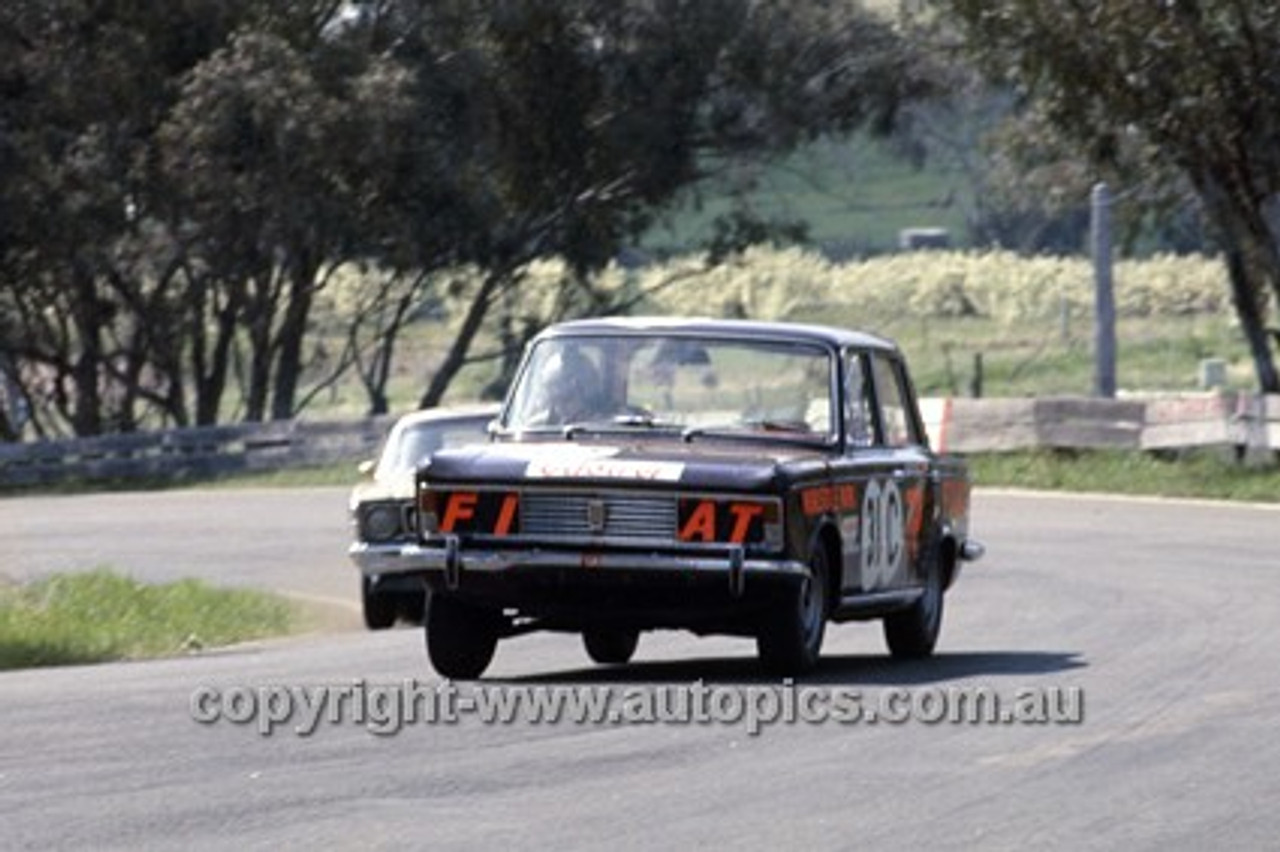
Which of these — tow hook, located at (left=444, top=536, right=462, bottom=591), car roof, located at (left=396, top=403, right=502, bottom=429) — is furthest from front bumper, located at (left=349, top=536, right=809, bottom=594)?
car roof, located at (left=396, top=403, right=502, bottom=429)

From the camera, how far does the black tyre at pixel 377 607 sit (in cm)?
2058

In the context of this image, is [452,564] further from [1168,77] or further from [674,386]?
[1168,77]

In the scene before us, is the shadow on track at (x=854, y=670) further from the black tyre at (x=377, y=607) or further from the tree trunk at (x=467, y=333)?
the tree trunk at (x=467, y=333)

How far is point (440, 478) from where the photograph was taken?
47.1 feet

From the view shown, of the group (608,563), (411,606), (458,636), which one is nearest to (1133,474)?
(411,606)

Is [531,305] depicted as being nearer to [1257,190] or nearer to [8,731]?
[1257,190]

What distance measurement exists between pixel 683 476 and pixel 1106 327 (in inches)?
1121

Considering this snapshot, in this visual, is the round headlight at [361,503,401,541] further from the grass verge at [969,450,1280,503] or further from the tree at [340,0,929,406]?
the tree at [340,0,929,406]

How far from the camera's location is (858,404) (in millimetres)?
15836

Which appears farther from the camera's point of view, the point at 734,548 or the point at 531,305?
the point at 531,305

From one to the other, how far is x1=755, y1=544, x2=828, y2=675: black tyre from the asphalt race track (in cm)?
13

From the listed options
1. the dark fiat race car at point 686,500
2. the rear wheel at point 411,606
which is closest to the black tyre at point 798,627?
the dark fiat race car at point 686,500

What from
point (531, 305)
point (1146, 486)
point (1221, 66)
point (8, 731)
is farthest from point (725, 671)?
point (531, 305)

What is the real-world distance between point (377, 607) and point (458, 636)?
19.7ft
